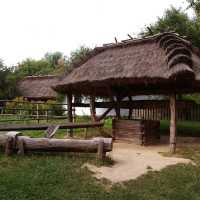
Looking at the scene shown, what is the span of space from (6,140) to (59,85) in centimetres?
525

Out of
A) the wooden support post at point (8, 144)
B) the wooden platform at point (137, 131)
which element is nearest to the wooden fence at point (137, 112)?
the wooden platform at point (137, 131)

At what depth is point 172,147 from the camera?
11.3m

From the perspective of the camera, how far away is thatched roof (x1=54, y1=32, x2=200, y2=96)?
11102 millimetres

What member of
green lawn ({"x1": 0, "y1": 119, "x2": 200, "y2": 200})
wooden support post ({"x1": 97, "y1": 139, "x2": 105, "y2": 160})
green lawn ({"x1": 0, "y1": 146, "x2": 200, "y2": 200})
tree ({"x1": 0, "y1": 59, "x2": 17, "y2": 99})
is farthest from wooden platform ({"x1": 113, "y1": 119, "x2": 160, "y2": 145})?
tree ({"x1": 0, "y1": 59, "x2": 17, "y2": 99})

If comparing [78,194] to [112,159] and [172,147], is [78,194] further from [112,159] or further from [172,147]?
[172,147]

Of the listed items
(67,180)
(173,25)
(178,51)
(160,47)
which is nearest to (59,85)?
(160,47)

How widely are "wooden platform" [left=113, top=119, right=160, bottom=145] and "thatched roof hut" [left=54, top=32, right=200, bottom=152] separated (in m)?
1.15

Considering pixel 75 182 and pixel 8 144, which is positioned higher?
pixel 8 144

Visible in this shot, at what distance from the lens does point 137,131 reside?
516 inches

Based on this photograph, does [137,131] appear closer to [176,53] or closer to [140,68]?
[140,68]

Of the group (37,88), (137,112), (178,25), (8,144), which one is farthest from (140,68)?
(37,88)

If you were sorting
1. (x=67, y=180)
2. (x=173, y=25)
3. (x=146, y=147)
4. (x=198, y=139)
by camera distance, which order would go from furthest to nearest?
(x=173, y=25), (x=198, y=139), (x=146, y=147), (x=67, y=180)

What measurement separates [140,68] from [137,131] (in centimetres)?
228

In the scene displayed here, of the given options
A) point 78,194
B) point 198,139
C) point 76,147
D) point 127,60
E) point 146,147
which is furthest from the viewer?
point 198,139
